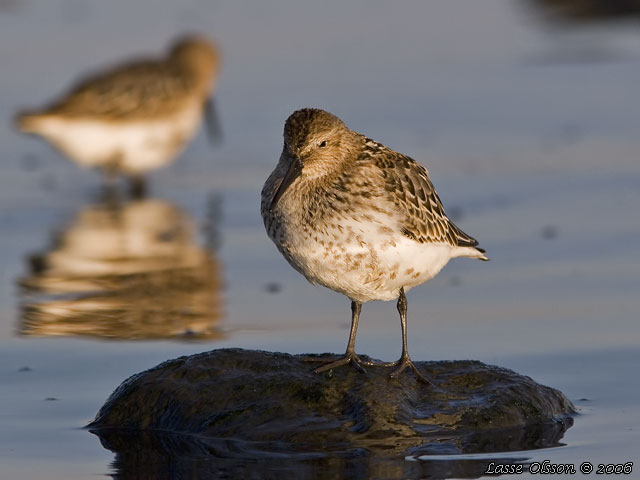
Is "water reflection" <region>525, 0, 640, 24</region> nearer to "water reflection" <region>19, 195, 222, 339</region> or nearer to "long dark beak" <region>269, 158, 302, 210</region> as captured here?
"water reflection" <region>19, 195, 222, 339</region>

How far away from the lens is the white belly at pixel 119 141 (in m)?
13.7

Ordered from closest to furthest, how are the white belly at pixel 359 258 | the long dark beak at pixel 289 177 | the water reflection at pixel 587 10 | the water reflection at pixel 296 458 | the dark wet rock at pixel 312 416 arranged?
the water reflection at pixel 296 458 → the dark wet rock at pixel 312 416 → the white belly at pixel 359 258 → the long dark beak at pixel 289 177 → the water reflection at pixel 587 10

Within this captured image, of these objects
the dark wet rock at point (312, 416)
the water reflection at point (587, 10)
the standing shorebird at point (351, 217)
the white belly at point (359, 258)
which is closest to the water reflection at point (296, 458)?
the dark wet rock at point (312, 416)

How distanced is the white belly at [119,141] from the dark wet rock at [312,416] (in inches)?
290

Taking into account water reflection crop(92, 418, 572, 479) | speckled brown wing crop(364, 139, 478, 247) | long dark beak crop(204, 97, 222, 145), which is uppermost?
long dark beak crop(204, 97, 222, 145)

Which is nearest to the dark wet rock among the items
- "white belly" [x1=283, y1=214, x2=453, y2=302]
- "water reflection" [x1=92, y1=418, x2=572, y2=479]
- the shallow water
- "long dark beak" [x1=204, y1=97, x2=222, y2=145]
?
"water reflection" [x1=92, y1=418, x2=572, y2=479]

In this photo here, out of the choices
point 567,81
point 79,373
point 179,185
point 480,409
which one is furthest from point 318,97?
point 480,409

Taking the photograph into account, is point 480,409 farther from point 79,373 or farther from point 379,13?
point 379,13

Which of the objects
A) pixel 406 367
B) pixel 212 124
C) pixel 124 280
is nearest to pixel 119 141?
pixel 212 124

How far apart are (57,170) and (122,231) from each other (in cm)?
283

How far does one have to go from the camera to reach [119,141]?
14.0m

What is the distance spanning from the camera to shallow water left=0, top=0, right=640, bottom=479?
7312mm

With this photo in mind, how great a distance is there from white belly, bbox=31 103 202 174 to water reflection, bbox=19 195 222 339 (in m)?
1.38

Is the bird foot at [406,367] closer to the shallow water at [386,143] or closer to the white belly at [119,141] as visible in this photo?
the shallow water at [386,143]
